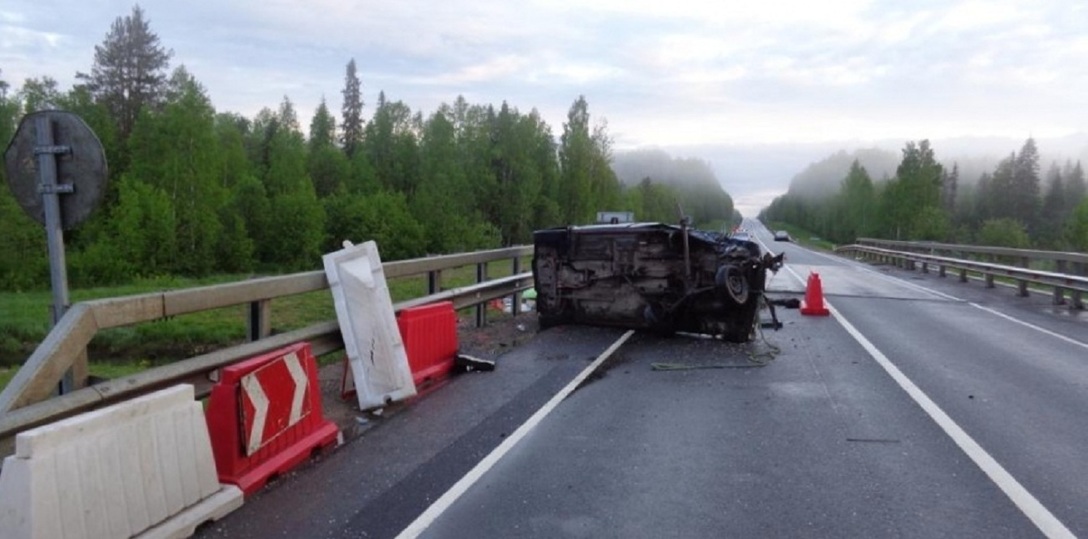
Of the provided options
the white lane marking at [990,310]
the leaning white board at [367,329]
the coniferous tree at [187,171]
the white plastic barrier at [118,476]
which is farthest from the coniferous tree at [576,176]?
the white plastic barrier at [118,476]

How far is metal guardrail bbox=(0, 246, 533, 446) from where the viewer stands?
3.99m

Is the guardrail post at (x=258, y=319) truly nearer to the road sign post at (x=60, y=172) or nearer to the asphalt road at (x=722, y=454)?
the asphalt road at (x=722, y=454)

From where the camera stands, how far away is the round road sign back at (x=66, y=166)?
4699 millimetres

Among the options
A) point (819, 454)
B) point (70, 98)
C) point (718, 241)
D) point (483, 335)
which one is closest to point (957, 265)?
point (718, 241)

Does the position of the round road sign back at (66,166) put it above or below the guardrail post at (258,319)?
above

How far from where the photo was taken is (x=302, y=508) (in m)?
4.48

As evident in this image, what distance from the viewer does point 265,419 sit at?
4.97m

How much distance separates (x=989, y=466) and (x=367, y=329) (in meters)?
4.76

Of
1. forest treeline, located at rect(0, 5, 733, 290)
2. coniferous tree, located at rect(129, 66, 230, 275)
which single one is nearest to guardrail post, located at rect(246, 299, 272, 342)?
forest treeline, located at rect(0, 5, 733, 290)

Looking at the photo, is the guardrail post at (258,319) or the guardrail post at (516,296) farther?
the guardrail post at (516,296)

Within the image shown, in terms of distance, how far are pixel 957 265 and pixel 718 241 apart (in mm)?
16161

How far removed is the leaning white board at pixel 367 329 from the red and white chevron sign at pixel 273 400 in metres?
1.06

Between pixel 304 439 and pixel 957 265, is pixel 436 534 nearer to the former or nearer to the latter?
pixel 304 439

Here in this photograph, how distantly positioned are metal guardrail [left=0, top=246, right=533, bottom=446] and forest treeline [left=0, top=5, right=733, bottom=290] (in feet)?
94.1
